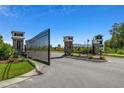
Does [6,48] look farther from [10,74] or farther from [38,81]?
[38,81]

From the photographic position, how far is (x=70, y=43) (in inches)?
768

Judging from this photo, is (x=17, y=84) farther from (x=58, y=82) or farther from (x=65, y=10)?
(x=65, y=10)

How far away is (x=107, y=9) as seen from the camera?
10.4 metres

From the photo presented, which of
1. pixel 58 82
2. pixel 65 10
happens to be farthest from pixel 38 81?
pixel 65 10

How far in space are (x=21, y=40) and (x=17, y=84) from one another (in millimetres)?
9173

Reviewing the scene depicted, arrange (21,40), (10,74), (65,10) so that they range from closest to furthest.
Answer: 1. (10,74)
2. (65,10)
3. (21,40)

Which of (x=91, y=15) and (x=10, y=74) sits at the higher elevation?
(x=91, y=15)
